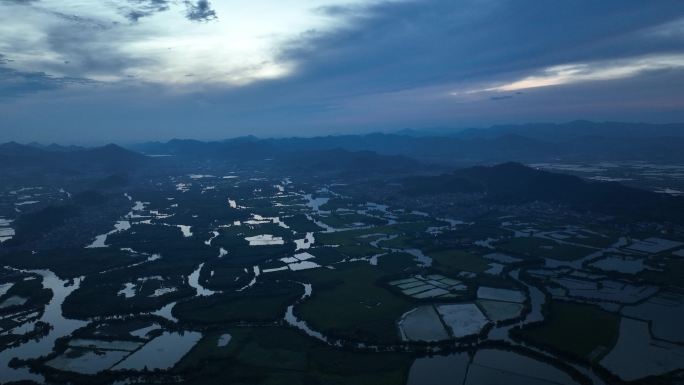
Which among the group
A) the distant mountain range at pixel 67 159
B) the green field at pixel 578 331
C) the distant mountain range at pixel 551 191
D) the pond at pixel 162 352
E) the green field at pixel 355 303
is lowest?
the green field at pixel 578 331

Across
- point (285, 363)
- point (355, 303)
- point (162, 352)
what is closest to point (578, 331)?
point (355, 303)

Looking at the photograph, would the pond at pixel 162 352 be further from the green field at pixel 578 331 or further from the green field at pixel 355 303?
the green field at pixel 578 331

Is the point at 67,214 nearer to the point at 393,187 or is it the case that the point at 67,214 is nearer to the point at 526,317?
the point at 393,187

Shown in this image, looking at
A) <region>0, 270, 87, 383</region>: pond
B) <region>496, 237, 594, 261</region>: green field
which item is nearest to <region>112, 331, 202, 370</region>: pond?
<region>0, 270, 87, 383</region>: pond

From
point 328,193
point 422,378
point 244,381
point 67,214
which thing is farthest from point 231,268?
point 328,193

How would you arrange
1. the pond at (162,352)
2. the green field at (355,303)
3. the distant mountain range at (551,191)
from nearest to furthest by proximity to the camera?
the pond at (162,352) < the green field at (355,303) < the distant mountain range at (551,191)

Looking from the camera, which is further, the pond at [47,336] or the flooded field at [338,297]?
the flooded field at [338,297]

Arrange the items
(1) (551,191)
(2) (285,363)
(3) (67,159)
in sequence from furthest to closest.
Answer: (3) (67,159), (1) (551,191), (2) (285,363)

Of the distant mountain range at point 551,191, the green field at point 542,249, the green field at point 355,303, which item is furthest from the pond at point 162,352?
the distant mountain range at point 551,191

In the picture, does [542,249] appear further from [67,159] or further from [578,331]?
[67,159]

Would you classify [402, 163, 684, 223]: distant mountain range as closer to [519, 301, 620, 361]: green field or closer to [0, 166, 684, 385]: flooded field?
[0, 166, 684, 385]: flooded field

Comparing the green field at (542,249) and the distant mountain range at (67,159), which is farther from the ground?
the distant mountain range at (67,159)
